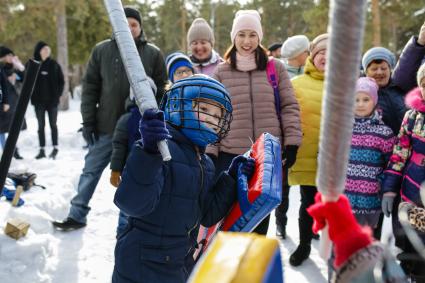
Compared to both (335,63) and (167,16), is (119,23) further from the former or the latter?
(167,16)

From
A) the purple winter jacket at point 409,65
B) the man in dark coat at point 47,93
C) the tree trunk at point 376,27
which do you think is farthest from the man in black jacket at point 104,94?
the tree trunk at point 376,27

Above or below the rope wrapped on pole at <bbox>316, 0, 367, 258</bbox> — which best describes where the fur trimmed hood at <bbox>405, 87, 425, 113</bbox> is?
below

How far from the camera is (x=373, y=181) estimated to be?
3162mm

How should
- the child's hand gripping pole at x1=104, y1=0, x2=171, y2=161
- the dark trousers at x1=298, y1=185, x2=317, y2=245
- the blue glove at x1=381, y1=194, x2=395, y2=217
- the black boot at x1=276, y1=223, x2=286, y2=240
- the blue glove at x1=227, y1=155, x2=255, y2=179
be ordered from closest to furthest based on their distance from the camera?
the child's hand gripping pole at x1=104, y1=0, x2=171, y2=161 → the blue glove at x1=227, y1=155, x2=255, y2=179 → the blue glove at x1=381, y1=194, x2=395, y2=217 → the dark trousers at x1=298, y1=185, x2=317, y2=245 → the black boot at x1=276, y1=223, x2=286, y2=240

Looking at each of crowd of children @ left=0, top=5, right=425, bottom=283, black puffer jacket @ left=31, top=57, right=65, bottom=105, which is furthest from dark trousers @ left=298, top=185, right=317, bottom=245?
black puffer jacket @ left=31, top=57, right=65, bottom=105

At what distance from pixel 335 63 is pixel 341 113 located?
5cm

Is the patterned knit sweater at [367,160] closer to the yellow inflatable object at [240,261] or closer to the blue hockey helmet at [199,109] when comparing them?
the blue hockey helmet at [199,109]

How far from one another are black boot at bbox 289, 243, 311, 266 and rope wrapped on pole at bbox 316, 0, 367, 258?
3.46 m

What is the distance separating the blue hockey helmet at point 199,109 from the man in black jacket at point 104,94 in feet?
7.24

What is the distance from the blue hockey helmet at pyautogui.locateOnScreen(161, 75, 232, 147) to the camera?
1901mm

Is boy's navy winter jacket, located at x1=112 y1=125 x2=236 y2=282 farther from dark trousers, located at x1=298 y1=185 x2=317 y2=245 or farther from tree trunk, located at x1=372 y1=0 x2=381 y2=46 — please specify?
tree trunk, located at x1=372 y1=0 x2=381 y2=46

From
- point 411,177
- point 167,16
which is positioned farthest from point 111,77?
point 167,16

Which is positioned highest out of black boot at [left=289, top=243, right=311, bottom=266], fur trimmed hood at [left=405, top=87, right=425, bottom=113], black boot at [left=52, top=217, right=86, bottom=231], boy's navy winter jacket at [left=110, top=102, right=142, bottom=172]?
fur trimmed hood at [left=405, top=87, right=425, bottom=113]

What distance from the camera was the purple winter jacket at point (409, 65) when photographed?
3373 mm
